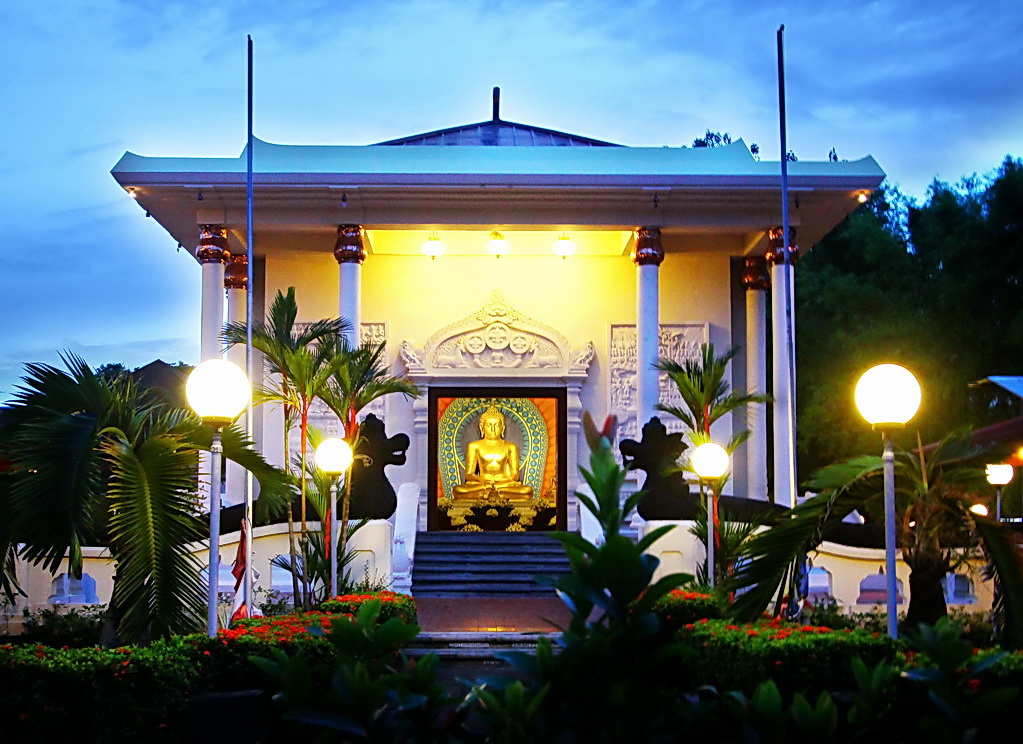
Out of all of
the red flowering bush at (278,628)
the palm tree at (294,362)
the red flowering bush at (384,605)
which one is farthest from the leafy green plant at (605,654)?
the palm tree at (294,362)

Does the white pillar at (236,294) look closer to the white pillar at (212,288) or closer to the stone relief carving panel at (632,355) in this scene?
the white pillar at (212,288)

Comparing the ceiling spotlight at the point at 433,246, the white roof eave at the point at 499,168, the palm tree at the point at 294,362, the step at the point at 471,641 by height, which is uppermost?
the white roof eave at the point at 499,168

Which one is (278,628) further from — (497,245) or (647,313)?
(497,245)

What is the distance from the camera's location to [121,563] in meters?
7.91

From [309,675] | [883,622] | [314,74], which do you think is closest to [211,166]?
[314,74]

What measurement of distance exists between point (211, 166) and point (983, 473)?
11514 millimetres

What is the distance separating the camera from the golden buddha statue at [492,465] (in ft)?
63.4

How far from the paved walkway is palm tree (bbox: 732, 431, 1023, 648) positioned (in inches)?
154

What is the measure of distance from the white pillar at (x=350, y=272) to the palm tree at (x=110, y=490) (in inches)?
305

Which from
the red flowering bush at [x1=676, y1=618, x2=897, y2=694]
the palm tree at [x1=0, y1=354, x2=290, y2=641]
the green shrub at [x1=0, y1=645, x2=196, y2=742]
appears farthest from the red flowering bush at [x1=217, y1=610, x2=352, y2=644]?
the red flowering bush at [x1=676, y1=618, x2=897, y2=694]

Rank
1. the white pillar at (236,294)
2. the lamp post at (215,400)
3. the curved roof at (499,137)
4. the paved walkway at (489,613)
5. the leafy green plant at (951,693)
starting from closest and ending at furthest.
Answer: the leafy green plant at (951,693)
the lamp post at (215,400)
the paved walkway at (489,613)
the white pillar at (236,294)
the curved roof at (499,137)

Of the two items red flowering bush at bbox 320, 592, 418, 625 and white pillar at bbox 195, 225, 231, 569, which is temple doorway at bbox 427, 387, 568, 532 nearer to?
white pillar at bbox 195, 225, 231, 569

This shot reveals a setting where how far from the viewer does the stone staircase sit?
15.1 meters

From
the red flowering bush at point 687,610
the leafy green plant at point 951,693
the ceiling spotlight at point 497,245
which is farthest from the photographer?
the ceiling spotlight at point 497,245
